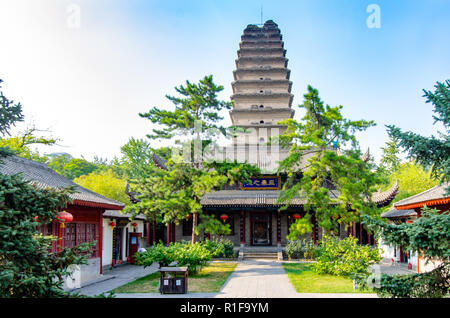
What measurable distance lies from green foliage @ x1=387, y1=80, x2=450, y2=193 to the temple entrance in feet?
51.4

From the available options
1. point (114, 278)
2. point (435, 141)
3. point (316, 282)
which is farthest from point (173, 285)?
point (435, 141)

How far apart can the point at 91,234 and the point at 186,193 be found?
3.69m

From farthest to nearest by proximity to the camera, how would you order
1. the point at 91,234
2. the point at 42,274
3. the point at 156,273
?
the point at 156,273
the point at 91,234
the point at 42,274

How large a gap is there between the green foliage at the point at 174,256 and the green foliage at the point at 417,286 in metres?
7.80

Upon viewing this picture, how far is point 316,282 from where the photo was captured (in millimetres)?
11188

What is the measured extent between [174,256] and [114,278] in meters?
2.43

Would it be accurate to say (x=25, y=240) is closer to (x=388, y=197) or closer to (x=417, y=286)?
(x=417, y=286)

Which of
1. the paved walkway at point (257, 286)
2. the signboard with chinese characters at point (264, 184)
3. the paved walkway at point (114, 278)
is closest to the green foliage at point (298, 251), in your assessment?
the paved walkway at point (257, 286)

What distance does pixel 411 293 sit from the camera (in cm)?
501

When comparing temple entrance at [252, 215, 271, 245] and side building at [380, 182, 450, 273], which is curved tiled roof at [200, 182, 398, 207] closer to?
side building at [380, 182, 450, 273]

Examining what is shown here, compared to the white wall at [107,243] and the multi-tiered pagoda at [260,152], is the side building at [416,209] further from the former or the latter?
the white wall at [107,243]

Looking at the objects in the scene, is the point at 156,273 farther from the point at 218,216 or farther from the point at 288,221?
the point at 288,221
